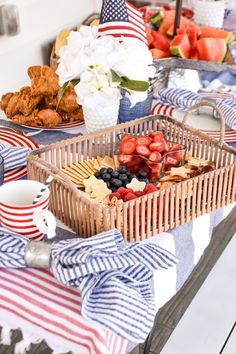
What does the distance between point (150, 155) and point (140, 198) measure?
0.21m

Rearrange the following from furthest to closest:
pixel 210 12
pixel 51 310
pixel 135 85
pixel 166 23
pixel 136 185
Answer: pixel 210 12 < pixel 166 23 < pixel 135 85 < pixel 136 185 < pixel 51 310

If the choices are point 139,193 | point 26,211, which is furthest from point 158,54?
point 26,211

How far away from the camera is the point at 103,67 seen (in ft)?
4.11

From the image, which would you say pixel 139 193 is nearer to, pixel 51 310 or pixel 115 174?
pixel 115 174

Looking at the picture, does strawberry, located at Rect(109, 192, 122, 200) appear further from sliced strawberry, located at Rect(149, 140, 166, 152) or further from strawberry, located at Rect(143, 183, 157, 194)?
sliced strawberry, located at Rect(149, 140, 166, 152)

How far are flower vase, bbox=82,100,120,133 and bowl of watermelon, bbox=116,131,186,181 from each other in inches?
6.7

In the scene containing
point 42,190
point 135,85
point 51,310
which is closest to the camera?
point 51,310

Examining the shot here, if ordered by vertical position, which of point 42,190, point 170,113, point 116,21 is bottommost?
point 170,113

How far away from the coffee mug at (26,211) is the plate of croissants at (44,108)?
1.71 ft

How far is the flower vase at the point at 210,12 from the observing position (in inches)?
90.4

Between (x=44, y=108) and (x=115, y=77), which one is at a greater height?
(x=115, y=77)

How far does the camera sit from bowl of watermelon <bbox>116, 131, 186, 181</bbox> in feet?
3.80

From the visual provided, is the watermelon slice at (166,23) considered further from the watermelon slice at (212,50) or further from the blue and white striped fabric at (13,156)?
the blue and white striped fabric at (13,156)

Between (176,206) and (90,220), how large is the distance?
17cm
